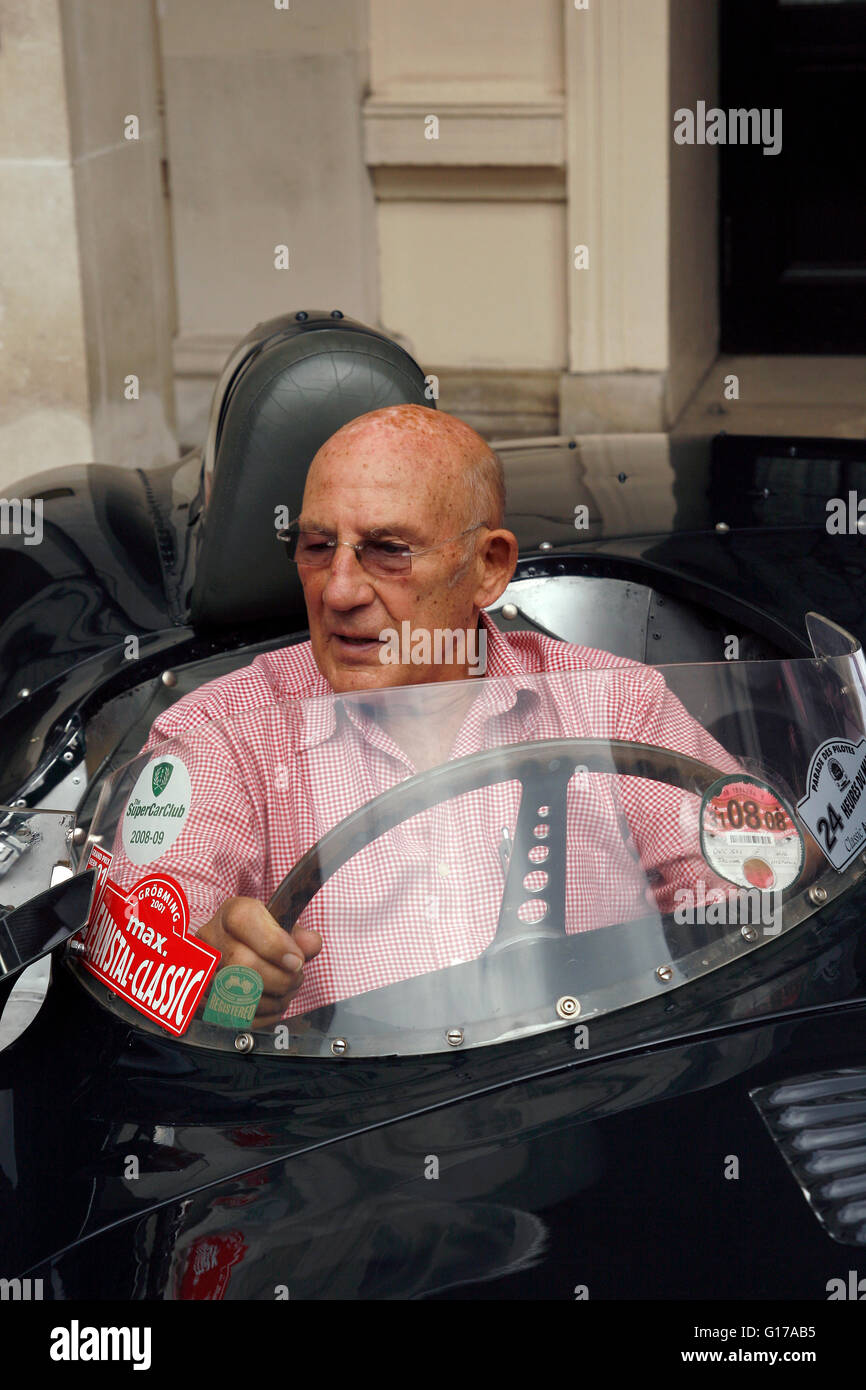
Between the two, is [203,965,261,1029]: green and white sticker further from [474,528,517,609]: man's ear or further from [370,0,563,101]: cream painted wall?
[370,0,563,101]: cream painted wall

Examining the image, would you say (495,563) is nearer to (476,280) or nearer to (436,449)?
(436,449)

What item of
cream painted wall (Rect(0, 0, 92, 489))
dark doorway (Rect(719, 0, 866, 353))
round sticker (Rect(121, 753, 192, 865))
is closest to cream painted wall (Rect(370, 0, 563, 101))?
dark doorway (Rect(719, 0, 866, 353))

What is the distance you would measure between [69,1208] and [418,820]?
47cm

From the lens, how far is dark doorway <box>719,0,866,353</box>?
259 inches

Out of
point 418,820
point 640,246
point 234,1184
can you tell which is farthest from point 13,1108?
point 640,246

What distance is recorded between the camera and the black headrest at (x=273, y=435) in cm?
221

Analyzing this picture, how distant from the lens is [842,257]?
269 inches

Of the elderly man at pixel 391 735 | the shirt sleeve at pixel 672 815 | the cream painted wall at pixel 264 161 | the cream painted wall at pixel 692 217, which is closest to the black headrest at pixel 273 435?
the elderly man at pixel 391 735

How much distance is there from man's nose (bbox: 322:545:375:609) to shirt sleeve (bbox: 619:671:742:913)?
337 millimetres

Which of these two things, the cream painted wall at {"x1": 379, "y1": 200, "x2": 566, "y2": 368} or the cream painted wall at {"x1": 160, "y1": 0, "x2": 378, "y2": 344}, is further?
the cream painted wall at {"x1": 379, "y1": 200, "x2": 566, "y2": 368}

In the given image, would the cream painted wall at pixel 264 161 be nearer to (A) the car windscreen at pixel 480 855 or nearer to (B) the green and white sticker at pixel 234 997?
(A) the car windscreen at pixel 480 855

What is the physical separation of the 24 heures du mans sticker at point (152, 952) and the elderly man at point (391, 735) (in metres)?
0.02
